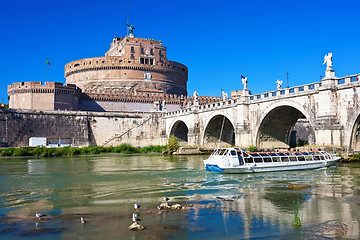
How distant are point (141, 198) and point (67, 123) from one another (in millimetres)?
42254

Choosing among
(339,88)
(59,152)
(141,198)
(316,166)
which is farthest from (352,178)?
(59,152)

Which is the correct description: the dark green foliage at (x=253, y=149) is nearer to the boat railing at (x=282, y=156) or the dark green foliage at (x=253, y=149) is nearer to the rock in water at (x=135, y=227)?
the boat railing at (x=282, y=156)

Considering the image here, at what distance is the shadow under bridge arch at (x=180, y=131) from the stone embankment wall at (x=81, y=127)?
356 centimetres

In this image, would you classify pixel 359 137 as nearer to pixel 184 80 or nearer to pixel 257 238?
pixel 257 238

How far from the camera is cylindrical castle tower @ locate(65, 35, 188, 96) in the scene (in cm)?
7500

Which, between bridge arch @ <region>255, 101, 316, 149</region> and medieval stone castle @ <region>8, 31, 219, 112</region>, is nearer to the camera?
bridge arch @ <region>255, 101, 316, 149</region>

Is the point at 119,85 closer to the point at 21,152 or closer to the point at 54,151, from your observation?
the point at 54,151

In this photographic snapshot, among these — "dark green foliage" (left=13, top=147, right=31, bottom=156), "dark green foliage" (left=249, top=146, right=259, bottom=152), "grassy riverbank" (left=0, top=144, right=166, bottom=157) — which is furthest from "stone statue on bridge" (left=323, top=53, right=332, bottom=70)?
"dark green foliage" (left=13, top=147, right=31, bottom=156)

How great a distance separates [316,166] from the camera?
→ 83.4 feet

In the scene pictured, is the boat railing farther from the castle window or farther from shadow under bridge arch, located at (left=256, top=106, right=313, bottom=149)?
the castle window

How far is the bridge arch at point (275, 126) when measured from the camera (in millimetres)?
35719

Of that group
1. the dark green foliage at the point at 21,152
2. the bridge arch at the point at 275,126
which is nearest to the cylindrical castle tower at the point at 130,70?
the dark green foliage at the point at 21,152

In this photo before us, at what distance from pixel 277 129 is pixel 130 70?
4443 centimetres

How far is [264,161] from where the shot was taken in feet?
80.0
